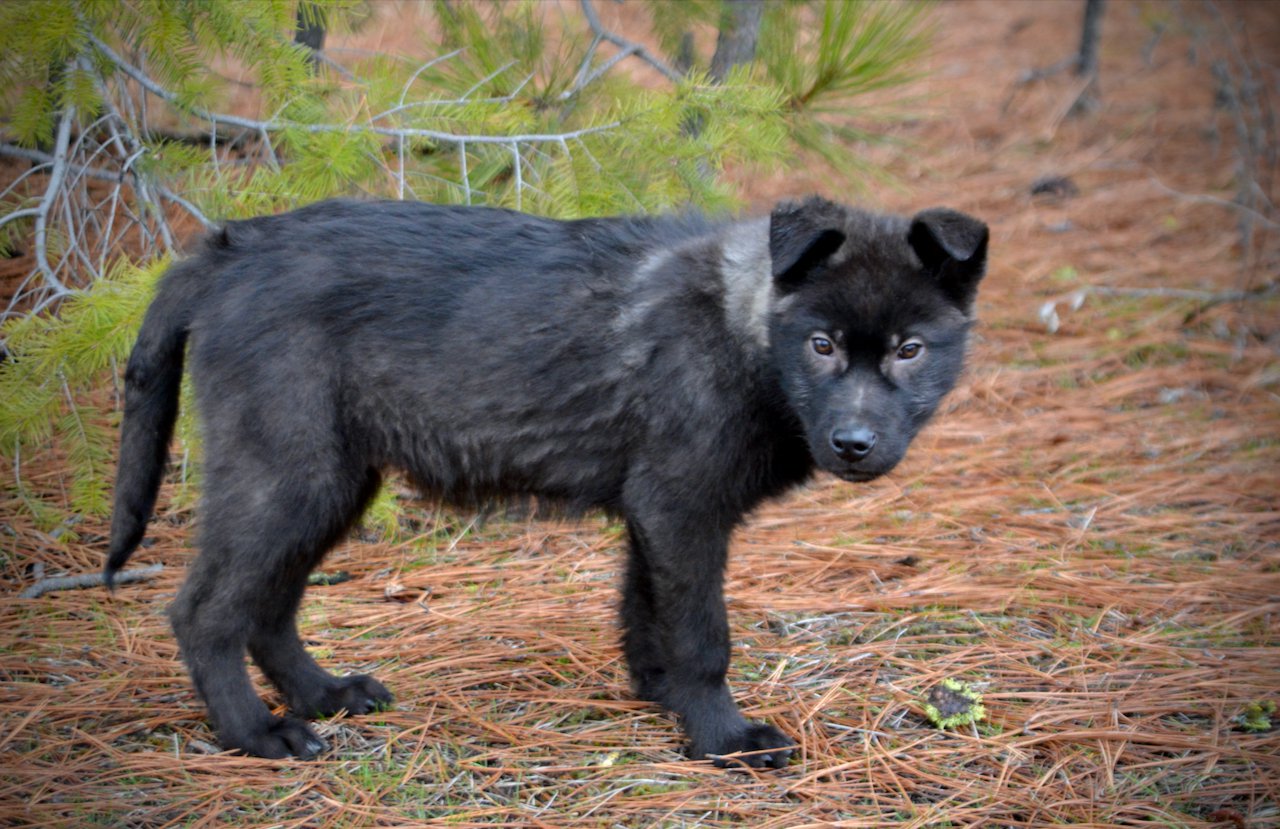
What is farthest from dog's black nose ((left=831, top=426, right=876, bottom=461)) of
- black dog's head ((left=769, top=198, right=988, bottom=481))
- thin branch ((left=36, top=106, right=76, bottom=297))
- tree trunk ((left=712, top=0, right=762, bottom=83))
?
tree trunk ((left=712, top=0, right=762, bottom=83))

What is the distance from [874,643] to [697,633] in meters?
0.82

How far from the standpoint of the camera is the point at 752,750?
3189 millimetres

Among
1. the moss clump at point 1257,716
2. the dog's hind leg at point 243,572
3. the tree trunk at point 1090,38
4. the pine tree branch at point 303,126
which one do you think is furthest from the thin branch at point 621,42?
the tree trunk at point 1090,38

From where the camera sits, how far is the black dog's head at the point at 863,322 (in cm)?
306

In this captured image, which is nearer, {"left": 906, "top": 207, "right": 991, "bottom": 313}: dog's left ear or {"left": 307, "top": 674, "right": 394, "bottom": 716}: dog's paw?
{"left": 906, "top": 207, "right": 991, "bottom": 313}: dog's left ear

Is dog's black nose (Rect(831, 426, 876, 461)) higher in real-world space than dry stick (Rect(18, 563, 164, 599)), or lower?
higher

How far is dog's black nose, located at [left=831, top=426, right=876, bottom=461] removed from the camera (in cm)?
302

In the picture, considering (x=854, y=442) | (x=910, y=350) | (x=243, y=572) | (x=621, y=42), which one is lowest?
(x=243, y=572)

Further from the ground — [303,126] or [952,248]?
[303,126]

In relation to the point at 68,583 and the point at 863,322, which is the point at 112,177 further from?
the point at 863,322

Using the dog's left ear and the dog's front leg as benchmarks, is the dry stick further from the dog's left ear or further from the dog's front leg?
the dog's left ear

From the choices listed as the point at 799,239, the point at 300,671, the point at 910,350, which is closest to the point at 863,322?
the point at 910,350

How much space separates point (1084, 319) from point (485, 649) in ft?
13.9

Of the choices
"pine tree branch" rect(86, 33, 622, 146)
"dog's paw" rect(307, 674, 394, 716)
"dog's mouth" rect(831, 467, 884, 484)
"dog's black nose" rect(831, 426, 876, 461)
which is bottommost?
"dog's paw" rect(307, 674, 394, 716)
